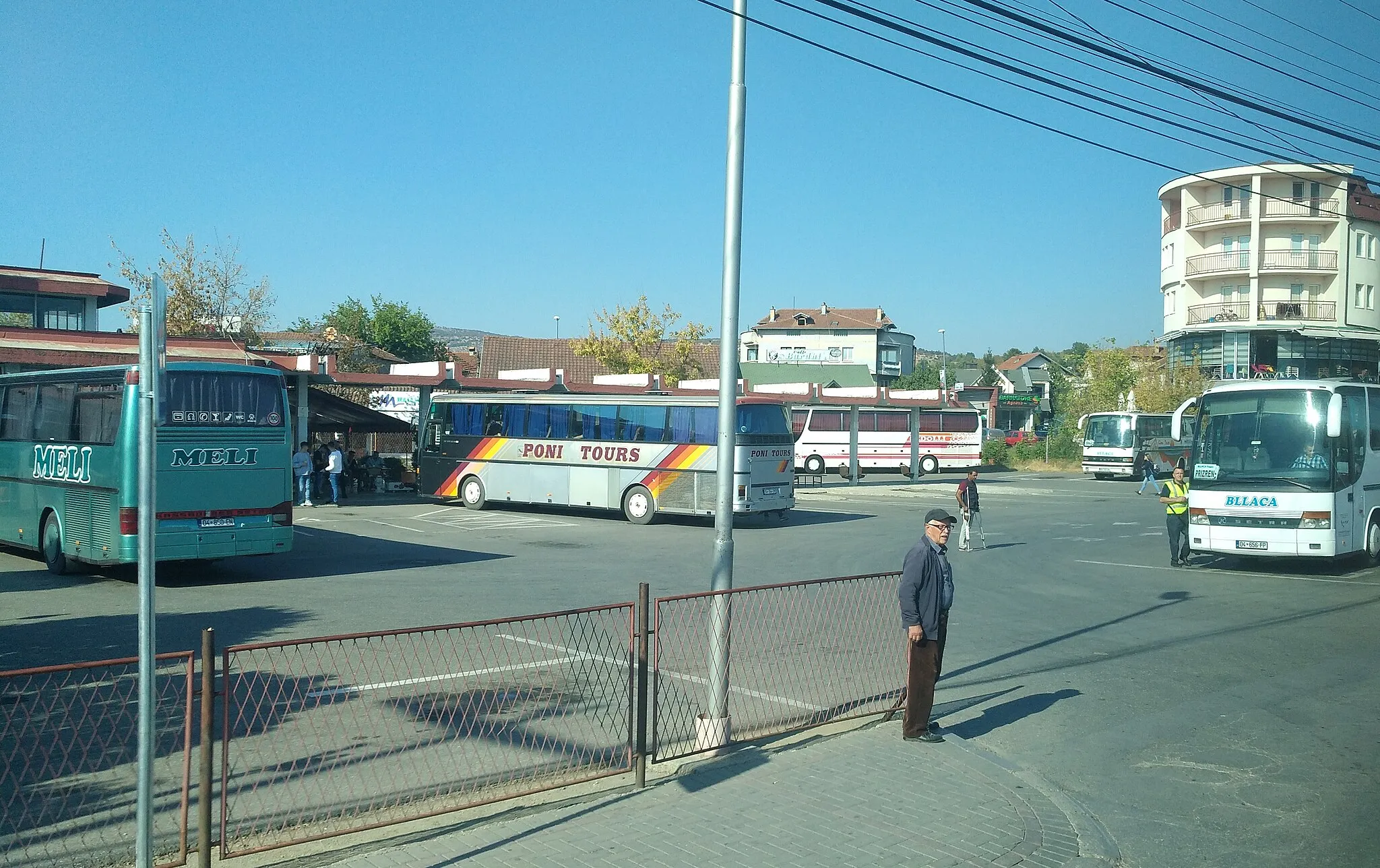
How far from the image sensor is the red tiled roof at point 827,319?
109250 mm

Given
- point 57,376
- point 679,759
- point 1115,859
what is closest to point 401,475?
point 57,376

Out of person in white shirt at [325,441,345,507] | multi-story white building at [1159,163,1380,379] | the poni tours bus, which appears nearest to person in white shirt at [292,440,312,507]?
person in white shirt at [325,441,345,507]

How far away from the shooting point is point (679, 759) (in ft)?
24.1

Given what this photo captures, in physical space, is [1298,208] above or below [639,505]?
above

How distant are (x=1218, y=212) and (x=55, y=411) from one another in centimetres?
5660

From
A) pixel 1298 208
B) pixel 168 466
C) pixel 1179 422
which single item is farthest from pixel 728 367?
pixel 1298 208

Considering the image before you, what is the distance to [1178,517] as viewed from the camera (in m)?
18.9

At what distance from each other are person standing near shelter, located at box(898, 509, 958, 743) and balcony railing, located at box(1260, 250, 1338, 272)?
2197 inches

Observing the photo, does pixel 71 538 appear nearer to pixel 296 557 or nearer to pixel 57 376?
pixel 57 376

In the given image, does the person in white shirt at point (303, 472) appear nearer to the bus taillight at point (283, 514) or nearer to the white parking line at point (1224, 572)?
the bus taillight at point (283, 514)

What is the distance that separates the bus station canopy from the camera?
32094 millimetres

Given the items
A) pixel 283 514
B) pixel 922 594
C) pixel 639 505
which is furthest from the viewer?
pixel 639 505

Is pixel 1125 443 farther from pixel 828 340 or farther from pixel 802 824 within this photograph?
pixel 828 340

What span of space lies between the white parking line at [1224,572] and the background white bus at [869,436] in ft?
98.1
